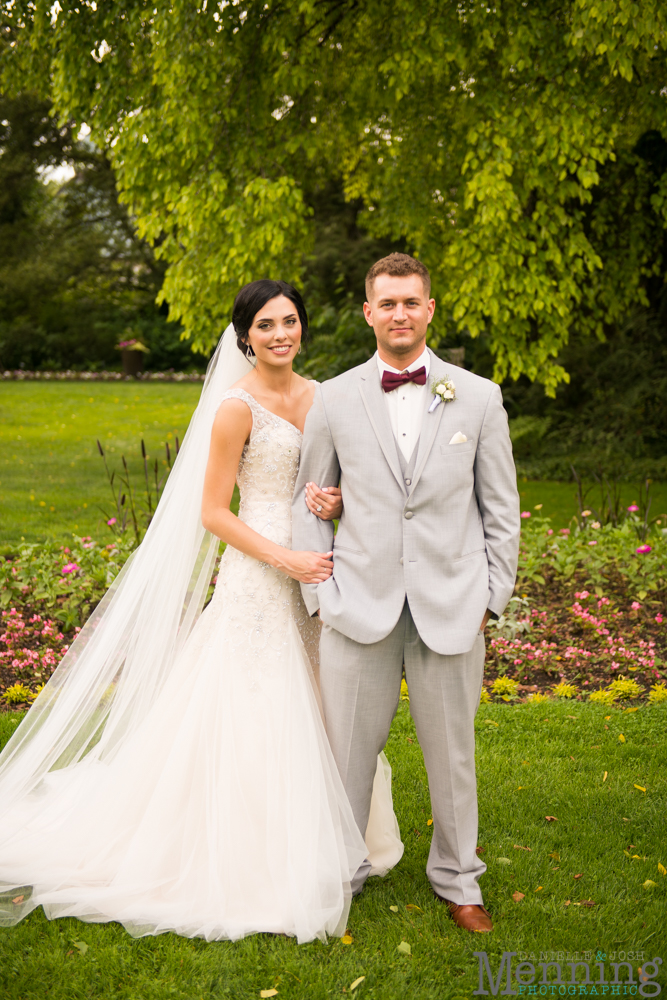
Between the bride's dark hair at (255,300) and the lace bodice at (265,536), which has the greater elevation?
the bride's dark hair at (255,300)

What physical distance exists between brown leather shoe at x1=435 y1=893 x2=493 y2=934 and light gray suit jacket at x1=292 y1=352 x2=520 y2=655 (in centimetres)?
99

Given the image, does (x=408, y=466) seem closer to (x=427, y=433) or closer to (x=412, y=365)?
(x=427, y=433)

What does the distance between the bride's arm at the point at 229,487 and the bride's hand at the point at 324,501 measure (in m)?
0.22

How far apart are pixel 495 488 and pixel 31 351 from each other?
26.2 metres

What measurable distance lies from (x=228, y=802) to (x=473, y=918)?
96cm

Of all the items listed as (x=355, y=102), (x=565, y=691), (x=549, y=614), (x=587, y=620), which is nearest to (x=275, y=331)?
(x=565, y=691)

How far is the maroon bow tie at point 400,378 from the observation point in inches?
109

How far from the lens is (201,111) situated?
7969 mm

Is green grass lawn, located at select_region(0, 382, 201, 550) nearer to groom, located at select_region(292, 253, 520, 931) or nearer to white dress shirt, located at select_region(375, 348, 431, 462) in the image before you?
groom, located at select_region(292, 253, 520, 931)

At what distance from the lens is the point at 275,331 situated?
3045mm

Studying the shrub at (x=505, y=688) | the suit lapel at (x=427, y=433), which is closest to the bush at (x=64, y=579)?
the shrub at (x=505, y=688)

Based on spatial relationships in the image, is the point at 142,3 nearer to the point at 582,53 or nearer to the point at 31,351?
the point at 582,53

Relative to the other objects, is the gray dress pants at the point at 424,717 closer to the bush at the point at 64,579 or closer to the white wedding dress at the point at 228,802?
the white wedding dress at the point at 228,802

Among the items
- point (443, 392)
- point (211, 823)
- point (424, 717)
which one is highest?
point (443, 392)
